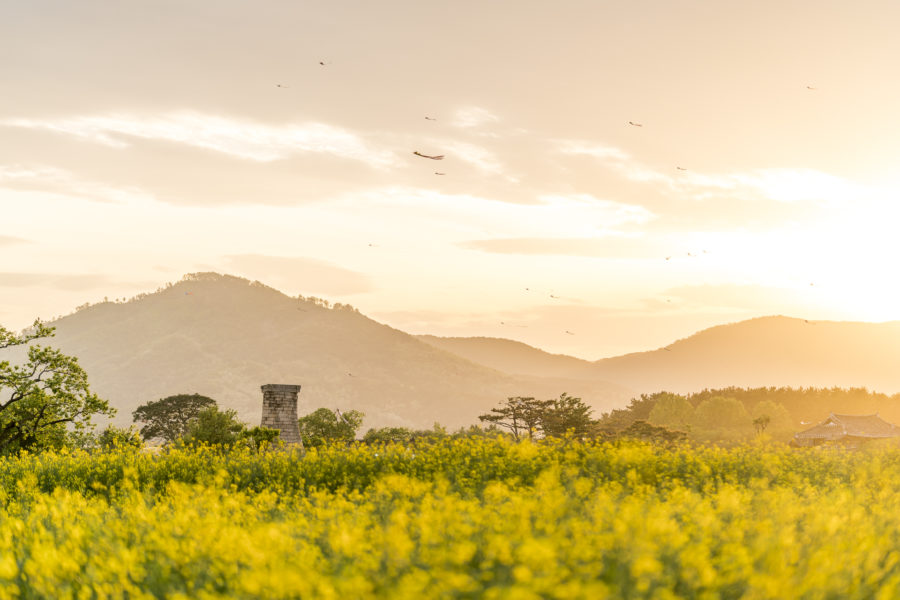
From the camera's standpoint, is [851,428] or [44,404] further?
[851,428]

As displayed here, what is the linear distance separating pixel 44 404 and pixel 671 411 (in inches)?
4387

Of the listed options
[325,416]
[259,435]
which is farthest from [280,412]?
[325,416]

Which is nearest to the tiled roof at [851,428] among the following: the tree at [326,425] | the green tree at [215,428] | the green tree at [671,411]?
the green tree at [671,411]

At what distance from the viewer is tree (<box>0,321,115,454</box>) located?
91.5 ft

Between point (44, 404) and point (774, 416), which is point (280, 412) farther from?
point (774, 416)

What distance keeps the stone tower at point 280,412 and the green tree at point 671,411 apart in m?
94.4

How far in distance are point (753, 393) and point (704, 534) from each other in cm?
17086

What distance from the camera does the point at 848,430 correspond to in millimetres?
107625

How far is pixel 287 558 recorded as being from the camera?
773cm

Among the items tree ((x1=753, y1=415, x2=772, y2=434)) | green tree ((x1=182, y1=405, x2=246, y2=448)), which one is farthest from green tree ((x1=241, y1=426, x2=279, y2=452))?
tree ((x1=753, y1=415, x2=772, y2=434))

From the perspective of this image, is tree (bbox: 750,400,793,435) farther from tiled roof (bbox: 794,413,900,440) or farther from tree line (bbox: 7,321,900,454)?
tiled roof (bbox: 794,413,900,440)

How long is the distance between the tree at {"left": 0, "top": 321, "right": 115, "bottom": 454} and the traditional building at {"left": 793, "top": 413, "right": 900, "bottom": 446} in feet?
329

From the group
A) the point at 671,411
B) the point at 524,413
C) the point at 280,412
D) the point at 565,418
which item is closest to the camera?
the point at 280,412

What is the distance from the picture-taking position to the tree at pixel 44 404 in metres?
27.9
